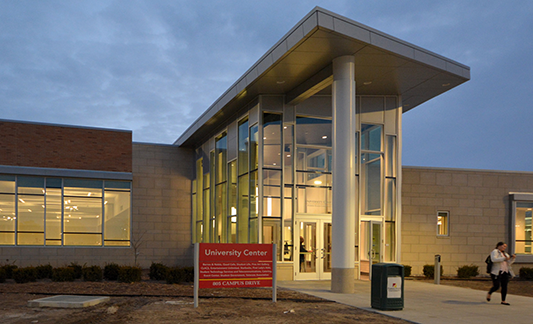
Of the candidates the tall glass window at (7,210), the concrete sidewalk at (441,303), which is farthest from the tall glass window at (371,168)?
the tall glass window at (7,210)

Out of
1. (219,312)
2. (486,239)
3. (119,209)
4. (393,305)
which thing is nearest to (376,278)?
(393,305)

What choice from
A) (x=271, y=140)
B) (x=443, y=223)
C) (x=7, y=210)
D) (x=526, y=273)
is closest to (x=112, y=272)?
(x=271, y=140)

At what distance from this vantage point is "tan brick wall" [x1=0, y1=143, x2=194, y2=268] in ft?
86.9

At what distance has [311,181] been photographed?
62.7 ft

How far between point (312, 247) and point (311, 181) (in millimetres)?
2392

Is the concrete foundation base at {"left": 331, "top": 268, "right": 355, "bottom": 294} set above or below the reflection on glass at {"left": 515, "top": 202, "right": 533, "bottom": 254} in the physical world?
below

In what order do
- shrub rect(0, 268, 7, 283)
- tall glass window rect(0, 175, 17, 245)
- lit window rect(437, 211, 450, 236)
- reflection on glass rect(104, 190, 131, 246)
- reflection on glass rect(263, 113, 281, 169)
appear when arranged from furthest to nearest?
reflection on glass rect(104, 190, 131, 246), tall glass window rect(0, 175, 17, 245), lit window rect(437, 211, 450, 236), reflection on glass rect(263, 113, 281, 169), shrub rect(0, 268, 7, 283)

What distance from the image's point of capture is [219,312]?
10484mm

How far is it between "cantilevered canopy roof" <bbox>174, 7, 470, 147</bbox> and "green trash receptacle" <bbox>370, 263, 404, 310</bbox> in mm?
6087

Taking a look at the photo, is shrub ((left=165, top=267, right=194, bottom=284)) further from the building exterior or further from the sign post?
the sign post

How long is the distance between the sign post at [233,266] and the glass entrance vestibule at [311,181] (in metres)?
6.25

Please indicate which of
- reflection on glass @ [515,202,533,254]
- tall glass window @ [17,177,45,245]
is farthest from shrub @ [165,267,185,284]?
reflection on glass @ [515,202,533,254]

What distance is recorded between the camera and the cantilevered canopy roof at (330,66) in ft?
45.0

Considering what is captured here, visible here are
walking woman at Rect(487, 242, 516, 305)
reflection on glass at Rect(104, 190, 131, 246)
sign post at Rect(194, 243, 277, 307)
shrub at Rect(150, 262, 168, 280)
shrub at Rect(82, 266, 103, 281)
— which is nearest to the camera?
sign post at Rect(194, 243, 277, 307)
